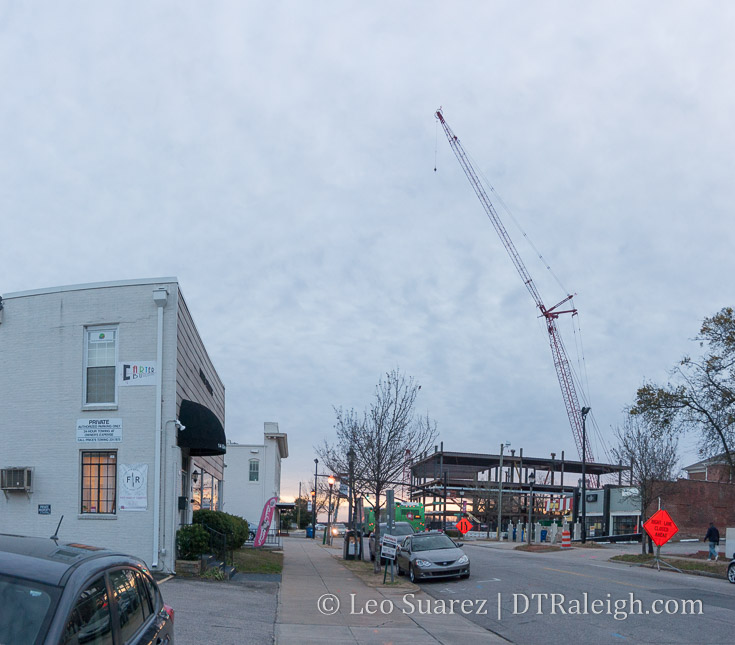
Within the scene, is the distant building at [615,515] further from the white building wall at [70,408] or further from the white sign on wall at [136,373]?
the white sign on wall at [136,373]

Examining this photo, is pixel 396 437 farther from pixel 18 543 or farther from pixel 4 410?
pixel 18 543

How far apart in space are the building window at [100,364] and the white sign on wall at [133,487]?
1.73 meters

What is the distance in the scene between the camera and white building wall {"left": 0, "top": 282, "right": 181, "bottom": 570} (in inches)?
707

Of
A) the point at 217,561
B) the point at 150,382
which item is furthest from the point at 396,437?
the point at 150,382

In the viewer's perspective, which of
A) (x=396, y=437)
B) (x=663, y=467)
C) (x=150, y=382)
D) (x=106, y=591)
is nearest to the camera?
(x=106, y=591)

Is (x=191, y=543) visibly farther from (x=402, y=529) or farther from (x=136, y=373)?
(x=402, y=529)

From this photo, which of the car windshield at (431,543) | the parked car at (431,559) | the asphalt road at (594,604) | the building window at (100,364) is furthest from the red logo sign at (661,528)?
the building window at (100,364)

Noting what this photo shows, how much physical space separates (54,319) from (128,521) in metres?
5.25

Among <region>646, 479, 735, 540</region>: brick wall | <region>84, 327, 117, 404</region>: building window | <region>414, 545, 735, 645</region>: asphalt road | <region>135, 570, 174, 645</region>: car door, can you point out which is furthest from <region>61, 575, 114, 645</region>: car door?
<region>646, 479, 735, 540</region>: brick wall

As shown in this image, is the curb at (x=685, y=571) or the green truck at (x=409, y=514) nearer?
the curb at (x=685, y=571)

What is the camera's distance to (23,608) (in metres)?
3.97

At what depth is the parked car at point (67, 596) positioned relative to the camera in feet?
12.8

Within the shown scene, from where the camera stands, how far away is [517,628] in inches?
526

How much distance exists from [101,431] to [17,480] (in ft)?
7.25
